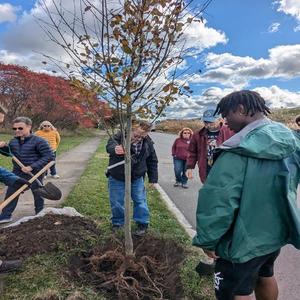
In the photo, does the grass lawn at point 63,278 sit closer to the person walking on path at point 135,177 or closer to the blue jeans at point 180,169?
the person walking on path at point 135,177

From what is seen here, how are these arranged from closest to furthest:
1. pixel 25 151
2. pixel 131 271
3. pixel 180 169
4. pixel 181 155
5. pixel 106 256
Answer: pixel 131 271, pixel 106 256, pixel 25 151, pixel 181 155, pixel 180 169

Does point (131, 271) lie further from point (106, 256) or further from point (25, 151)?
point (25, 151)

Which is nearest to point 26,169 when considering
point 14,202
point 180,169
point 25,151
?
→ point 25,151

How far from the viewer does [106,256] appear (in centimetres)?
413

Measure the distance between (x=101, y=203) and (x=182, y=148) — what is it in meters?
3.57

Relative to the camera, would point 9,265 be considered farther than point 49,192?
No

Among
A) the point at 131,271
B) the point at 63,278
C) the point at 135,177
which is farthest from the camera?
the point at 135,177

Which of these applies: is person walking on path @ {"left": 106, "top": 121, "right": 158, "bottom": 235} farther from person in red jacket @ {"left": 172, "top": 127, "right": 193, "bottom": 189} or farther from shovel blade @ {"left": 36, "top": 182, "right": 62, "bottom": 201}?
person in red jacket @ {"left": 172, "top": 127, "right": 193, "bottom": 189}

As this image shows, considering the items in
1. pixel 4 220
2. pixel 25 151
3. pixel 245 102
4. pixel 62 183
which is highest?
pixel 245 102

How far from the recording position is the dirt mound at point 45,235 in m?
4.48

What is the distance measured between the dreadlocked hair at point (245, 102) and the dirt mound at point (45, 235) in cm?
266

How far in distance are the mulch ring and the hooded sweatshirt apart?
52.0 inches

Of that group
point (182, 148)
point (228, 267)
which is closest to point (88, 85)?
point (228, 267)

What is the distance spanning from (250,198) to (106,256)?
208 centimetres
